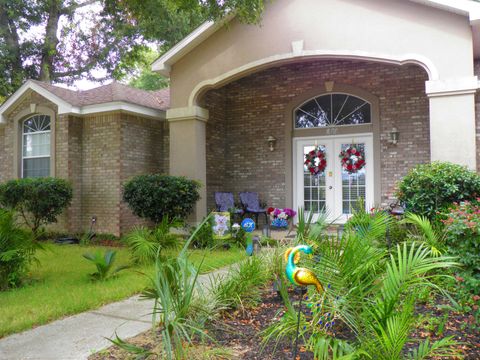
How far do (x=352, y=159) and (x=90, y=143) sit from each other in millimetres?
6821

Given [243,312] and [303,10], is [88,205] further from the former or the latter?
[243,312]

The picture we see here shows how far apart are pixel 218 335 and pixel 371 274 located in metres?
1.31

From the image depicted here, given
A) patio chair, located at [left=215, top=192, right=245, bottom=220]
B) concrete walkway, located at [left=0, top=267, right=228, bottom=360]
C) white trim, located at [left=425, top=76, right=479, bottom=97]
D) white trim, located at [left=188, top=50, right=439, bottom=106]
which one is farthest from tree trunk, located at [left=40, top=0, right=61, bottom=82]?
concrete walkway, located at [left=0, top=267, right=228, bottom=360]

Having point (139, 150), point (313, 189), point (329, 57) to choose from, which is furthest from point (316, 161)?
point (139, 150)

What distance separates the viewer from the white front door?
10.5m

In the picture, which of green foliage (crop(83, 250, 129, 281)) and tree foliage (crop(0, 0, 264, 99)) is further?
tree foliage (crop(0, 0, 264, 99))

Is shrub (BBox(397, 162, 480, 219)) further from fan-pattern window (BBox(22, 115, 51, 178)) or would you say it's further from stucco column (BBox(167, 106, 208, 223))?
fan-pattern window (BBox(22, 115, 51, 178))

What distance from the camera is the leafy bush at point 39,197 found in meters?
10.1

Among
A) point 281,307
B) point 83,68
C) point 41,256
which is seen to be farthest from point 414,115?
point 83,68

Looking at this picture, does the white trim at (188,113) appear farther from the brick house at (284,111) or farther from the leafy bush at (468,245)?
the leafy bush at (468,245)

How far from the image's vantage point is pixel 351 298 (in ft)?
9.86

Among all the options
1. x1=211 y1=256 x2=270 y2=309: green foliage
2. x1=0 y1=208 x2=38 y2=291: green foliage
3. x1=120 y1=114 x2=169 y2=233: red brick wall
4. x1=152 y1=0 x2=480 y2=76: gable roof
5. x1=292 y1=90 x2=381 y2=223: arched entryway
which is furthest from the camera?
x1=120 y1=114 x2=169 y2=233: red brick wall

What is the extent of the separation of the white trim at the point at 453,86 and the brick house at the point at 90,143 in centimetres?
682

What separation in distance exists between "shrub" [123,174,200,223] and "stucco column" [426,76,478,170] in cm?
493
